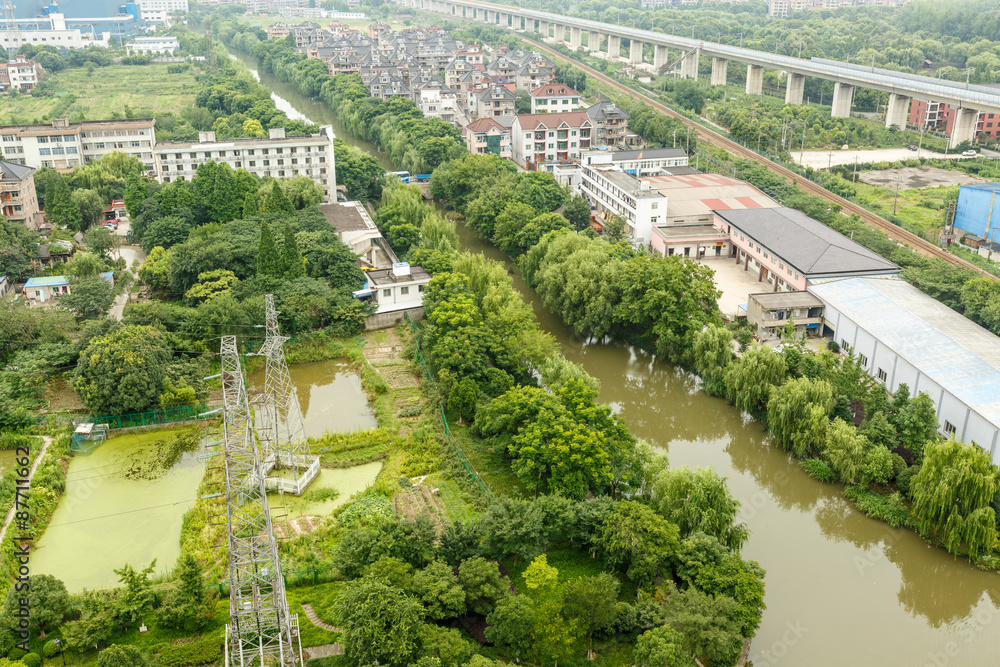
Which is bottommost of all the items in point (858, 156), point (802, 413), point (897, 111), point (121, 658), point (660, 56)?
point (121, 658)

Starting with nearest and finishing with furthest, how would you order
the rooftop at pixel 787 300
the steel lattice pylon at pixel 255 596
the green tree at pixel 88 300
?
the steel lattice pylon at pixel 255 596, the rooftop at pixel 787 300, the green tree at pixel 88 300

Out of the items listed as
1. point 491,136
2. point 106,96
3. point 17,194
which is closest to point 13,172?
point 17,194

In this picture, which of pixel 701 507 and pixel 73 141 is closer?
pixel 701 507

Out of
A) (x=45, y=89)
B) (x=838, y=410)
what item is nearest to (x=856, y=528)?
(x=838, y=410)

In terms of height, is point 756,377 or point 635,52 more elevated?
point 635,52

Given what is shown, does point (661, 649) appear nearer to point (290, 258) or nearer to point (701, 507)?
point (701, 507)

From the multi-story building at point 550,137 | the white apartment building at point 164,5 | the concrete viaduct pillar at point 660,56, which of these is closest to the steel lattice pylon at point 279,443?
the multi-story building at point 550,137

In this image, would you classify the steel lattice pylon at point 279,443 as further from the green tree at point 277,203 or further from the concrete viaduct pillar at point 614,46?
the concrete viaduct pillar at point 614,46
